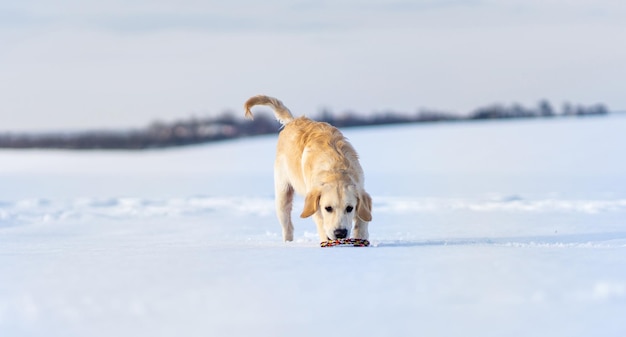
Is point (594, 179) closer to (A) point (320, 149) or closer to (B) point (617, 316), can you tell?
(A) point (320, 149)

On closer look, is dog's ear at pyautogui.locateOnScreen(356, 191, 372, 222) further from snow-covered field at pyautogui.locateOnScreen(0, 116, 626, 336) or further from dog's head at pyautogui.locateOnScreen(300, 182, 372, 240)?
snow-covered field at pyautogui.locateOnScreen(0, 116, 626, 336)

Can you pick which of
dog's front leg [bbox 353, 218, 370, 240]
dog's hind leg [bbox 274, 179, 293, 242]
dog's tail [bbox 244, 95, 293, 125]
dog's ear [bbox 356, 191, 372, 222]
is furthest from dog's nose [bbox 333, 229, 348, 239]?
dog's tail [bbox 244, 95, 293, 125]

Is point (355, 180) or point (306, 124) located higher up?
point (306, 124)

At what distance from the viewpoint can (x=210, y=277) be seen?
4.26m

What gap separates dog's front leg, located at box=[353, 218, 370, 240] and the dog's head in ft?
0.42

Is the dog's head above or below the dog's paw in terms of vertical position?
above

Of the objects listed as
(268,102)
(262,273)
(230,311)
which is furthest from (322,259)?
(268,102)

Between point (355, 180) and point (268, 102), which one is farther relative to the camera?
point (268, 102)

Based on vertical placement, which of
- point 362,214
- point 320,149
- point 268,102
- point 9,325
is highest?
point 268,102

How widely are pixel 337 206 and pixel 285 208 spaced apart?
1.83m

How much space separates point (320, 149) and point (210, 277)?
2.67 m

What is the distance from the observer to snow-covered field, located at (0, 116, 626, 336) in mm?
3697

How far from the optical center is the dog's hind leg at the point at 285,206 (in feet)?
25.8

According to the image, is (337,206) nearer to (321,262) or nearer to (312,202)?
(312,202)
